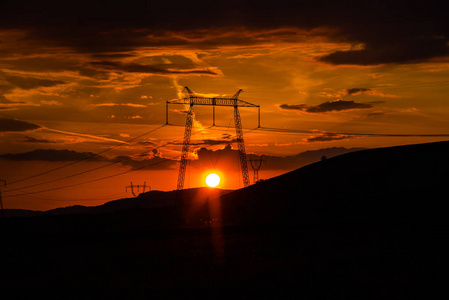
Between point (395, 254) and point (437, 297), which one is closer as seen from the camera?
point (437, 297)

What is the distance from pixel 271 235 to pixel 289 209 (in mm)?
57011

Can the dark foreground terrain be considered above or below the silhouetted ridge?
below

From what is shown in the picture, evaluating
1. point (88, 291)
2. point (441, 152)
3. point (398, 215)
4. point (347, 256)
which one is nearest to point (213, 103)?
point (398, 215)

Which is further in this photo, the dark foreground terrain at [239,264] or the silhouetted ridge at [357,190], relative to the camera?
the silhouetted ridge at [357,190]

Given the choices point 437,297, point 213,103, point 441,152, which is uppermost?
point 213,103

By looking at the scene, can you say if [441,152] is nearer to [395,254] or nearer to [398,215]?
[398,215]

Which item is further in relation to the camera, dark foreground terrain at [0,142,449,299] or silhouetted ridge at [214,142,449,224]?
silhouetted ridge at [214,142,449,224]

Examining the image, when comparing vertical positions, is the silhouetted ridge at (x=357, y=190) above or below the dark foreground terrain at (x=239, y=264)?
above

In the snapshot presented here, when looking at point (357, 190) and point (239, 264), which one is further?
point (357, 190)

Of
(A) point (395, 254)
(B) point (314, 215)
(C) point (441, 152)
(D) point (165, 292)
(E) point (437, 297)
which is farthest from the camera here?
(C) point (441, 152)

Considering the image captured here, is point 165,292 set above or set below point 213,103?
below

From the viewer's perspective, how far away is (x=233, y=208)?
132375mm

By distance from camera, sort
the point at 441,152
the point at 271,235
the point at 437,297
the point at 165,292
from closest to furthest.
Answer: the point at 437,297, the point at 165,292, the point at 271,235, the point at 441,152

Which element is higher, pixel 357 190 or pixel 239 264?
pixel 357 190
